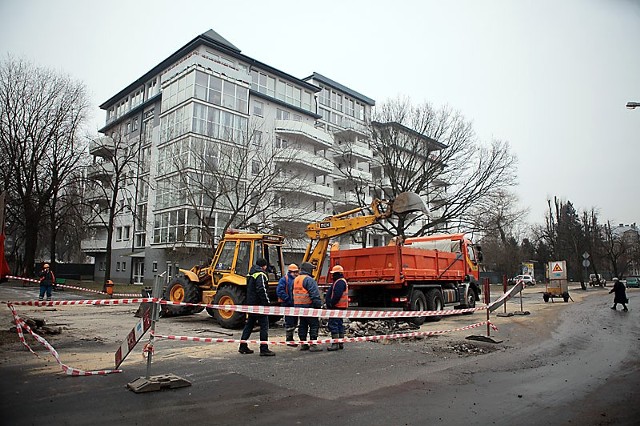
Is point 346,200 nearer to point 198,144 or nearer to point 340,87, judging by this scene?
point 340,87

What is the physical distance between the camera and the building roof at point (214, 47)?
38.8m

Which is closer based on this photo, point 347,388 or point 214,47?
point 347,388

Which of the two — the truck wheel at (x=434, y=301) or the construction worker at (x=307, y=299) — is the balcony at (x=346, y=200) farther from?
the construction worker at (x=307, y=299)

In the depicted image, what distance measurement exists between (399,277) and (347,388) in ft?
26.0

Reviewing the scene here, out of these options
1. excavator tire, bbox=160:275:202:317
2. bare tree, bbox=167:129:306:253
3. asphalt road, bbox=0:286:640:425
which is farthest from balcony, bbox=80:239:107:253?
asphalt road, bbox=0:286:640:425

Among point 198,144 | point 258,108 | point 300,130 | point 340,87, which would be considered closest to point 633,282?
point 340,87

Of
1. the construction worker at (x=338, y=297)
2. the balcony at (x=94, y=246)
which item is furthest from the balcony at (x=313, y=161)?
the construction worker at (x=338, y=297)

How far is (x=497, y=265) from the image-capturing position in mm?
62938

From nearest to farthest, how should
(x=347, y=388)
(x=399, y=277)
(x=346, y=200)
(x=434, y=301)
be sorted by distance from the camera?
(x=347, y=388) → (x=399, y=277) → (x=434, y=301) → (x=346, y=200)

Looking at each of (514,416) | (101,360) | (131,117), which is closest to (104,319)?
(101,360)

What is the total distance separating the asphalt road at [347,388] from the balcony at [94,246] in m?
42.3

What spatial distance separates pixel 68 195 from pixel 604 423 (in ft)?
121

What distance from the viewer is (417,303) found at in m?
14.7

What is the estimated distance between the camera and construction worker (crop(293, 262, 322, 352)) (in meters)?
9.49
